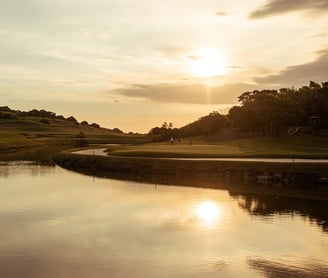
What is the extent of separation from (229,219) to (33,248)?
1230 centimetres

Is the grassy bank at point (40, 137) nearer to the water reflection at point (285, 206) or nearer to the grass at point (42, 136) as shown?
the grass at point (42, 136)

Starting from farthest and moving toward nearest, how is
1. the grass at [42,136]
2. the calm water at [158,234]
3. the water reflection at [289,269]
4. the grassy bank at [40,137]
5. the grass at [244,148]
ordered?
1. the grass at [42,136]
2. the grassy bank at [40,137]
3. the grass at [244,148]
4. the calm water at [158,234]
5. the water reflection at [289,269]

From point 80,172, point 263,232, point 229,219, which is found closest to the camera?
point 263,232

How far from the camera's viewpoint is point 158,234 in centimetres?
2623

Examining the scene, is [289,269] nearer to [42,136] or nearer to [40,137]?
[40,137]

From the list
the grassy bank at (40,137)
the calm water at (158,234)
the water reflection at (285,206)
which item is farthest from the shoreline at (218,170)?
the grassy bank at (40,137)

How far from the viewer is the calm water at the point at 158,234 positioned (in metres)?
20.5

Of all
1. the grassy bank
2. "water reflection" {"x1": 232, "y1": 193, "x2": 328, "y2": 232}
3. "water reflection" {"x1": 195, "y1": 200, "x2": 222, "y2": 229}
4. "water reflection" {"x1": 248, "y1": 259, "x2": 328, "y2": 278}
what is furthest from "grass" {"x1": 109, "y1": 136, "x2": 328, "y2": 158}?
the grassy bank

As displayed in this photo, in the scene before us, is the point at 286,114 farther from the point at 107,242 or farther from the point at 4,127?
the point at 4,127

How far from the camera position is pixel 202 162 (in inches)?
2087

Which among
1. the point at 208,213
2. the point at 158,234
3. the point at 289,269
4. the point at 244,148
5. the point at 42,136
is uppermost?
the point at 42,136

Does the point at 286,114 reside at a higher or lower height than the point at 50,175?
higher

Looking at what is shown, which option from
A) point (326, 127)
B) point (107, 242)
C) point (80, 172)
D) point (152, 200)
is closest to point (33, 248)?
point (107, 242)

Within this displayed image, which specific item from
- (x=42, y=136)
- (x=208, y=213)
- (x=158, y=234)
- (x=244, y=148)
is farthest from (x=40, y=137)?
(x=158, y=234)
